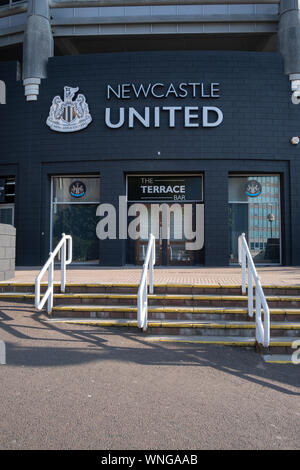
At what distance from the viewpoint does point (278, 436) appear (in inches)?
99.9

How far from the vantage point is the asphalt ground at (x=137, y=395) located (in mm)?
2488

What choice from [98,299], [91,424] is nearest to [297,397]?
[91,424]

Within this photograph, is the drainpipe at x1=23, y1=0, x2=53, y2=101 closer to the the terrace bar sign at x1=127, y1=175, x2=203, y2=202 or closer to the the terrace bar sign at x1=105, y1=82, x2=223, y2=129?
the the terrace bar sign at x1=105, y1=82, x2=223, y2=129

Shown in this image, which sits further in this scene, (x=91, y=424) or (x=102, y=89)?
(x=102, y=89)

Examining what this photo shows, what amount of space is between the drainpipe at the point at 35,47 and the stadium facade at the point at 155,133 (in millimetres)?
41

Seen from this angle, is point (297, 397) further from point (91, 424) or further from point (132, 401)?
point (91, 424)

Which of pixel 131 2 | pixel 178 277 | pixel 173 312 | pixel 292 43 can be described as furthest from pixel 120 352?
pixel 131 2

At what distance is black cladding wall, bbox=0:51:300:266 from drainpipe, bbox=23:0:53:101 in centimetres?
32

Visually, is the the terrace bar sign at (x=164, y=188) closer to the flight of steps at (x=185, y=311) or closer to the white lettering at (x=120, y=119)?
the white lettering at (x=120, y=119)

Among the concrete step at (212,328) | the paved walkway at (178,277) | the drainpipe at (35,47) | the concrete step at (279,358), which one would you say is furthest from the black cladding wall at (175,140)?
the concrete step at (279,358)

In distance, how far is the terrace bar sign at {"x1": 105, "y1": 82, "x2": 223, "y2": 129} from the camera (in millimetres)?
11836

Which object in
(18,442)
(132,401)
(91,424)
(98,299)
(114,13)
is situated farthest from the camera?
(114,13)

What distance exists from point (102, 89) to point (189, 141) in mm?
3687

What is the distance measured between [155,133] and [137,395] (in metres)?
10.1
